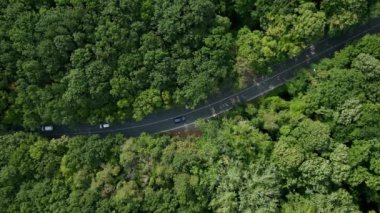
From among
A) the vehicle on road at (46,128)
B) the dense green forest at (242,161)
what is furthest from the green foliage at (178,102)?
the vehicle on road at (46,128)

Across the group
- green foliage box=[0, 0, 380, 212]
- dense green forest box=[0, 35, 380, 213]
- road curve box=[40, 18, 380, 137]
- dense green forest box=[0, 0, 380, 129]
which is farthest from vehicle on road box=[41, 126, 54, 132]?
dense green forest box=[0, 0, 380, 129]

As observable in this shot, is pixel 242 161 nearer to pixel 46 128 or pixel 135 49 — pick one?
pixel 135 49

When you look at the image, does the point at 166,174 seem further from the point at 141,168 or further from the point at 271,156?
the point at 271,156

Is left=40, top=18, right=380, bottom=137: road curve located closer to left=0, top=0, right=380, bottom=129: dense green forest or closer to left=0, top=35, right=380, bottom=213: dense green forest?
left=0, top=35, right=380, bottom=213: dense green forest

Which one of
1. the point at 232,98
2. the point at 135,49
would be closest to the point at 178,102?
the point at 232,98

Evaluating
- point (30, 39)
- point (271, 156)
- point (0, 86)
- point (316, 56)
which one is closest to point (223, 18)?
point (316, 56)
